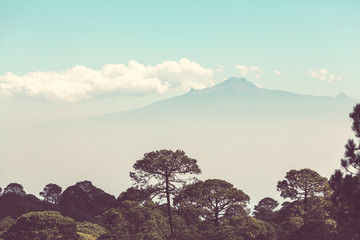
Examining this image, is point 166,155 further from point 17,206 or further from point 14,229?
point 17,206

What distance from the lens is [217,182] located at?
3891cm

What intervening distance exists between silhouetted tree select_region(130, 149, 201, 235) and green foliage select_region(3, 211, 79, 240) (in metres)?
7.65

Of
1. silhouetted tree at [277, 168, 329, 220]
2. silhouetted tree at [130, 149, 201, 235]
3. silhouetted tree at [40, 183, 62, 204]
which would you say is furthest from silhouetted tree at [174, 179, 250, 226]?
silhouetted tree at [40, 183, 62, 204]

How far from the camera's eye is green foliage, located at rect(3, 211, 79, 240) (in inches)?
1102

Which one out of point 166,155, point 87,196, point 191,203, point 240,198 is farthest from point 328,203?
point 87,196

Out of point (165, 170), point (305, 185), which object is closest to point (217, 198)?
point (165, 170)

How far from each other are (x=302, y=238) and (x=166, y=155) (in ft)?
44.7

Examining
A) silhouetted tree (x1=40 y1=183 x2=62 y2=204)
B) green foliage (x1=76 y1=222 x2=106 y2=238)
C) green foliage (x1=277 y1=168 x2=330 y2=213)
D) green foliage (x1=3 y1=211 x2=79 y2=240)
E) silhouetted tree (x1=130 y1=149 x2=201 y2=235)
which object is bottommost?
green foliage (x1=76 y1=222 x2=106 y2=238)

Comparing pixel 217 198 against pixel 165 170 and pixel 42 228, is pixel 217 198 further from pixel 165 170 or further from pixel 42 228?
pixel 42 228

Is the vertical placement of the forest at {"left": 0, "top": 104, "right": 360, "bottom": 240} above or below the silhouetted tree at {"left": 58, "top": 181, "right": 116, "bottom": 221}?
below

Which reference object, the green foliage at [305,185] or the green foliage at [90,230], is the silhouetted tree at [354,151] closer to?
the green foliage at [305,185]

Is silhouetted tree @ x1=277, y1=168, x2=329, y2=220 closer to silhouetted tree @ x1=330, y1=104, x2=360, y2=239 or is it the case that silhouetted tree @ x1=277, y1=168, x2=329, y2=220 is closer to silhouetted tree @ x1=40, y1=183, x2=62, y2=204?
silhouetted tree @ x1=330, y1=104, x2=360, y2=239

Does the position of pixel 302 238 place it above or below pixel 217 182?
below

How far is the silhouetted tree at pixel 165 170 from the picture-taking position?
3256cm
